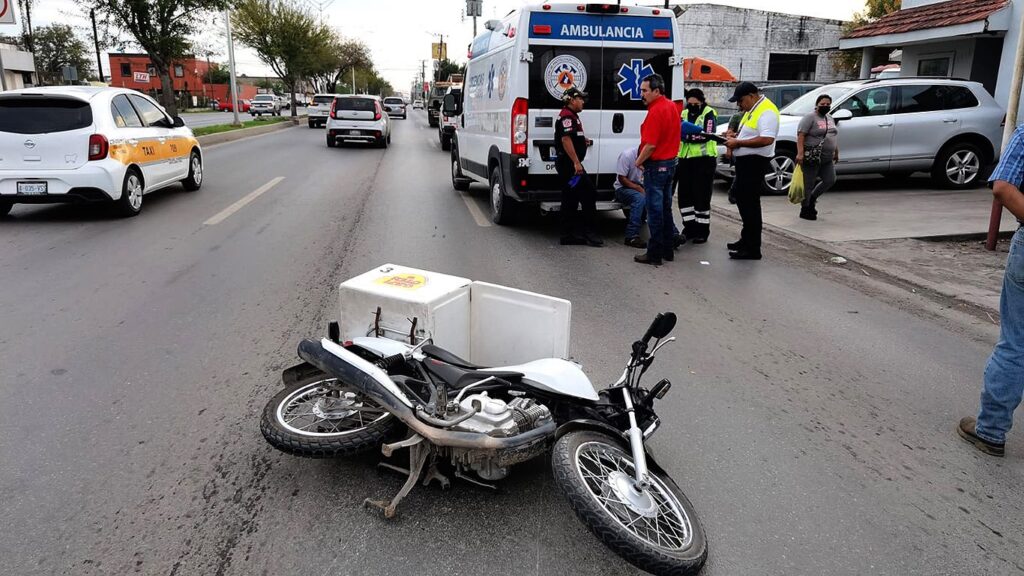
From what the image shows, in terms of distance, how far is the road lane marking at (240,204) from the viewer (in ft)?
31.3

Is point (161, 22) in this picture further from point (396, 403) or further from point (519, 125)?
point (396, 403)

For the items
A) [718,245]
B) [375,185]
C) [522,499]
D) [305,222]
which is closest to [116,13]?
[375,185]

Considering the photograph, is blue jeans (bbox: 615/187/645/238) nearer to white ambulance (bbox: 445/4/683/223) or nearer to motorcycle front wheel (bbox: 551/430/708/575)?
white ambulance (bbox: 445/4/683/223)

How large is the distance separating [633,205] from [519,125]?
5.53 feet

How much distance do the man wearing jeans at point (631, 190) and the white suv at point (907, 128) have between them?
15.6 feet

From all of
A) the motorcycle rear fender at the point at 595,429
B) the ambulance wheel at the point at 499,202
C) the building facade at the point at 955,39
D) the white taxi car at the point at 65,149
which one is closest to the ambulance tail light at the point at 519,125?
the ambulance wheel at the point at 499,202

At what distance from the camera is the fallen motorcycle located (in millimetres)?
2592

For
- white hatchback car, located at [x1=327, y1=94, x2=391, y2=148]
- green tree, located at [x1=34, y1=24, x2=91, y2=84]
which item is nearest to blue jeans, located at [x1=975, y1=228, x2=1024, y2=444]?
white hatchback car, located at [x1=327, y1=94, x2=391, y2=148]

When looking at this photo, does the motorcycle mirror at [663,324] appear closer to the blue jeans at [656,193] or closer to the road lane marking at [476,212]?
the blue jeans at [656,193]

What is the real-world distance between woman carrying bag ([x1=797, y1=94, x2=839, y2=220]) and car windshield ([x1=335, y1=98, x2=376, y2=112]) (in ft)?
53.0

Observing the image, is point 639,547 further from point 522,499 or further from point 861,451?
point 861,451

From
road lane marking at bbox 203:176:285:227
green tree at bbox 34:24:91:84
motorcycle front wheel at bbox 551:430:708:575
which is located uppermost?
green tree at bbox 34:24:91:84

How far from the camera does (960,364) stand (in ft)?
16.4

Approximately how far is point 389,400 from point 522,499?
0.75 metres
